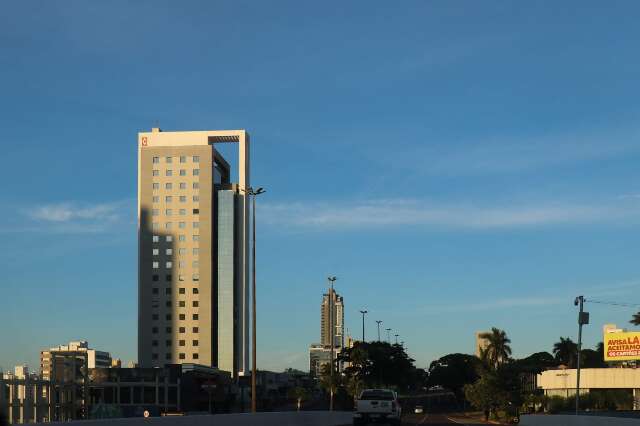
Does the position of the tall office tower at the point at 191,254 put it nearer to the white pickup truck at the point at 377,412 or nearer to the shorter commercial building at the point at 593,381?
the shorter commercial building at the point at 593,381

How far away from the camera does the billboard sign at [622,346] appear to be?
411 feet

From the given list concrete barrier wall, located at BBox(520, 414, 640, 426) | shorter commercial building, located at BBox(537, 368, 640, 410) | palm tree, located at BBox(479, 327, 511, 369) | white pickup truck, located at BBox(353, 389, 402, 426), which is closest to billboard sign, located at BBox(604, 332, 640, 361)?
shorter commercial building, located at BBox(537, 368, 640, 410)

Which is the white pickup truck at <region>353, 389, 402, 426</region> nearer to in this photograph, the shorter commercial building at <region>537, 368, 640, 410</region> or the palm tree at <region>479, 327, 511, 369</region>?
the shorter commercial building at <region>537, 368, 640, 410</region>

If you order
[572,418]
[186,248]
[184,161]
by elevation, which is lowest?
[572,418]

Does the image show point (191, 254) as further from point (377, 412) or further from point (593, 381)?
point (377, 412)

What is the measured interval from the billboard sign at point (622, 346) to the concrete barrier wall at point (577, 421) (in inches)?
2585

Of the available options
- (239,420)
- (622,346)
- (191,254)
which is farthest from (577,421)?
(191,254)

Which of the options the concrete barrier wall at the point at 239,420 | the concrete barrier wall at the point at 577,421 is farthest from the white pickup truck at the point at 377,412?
the concrete barrier wall at the point at 577,421

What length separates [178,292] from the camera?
192 m

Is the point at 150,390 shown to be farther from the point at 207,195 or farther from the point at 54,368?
the point at 54,368

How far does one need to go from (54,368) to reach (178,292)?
14270 centimetres

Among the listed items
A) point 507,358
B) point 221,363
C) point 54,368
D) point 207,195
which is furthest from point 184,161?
point 54,368

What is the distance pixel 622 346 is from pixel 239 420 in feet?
330

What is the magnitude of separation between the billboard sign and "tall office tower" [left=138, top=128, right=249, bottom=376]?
83606 mm
